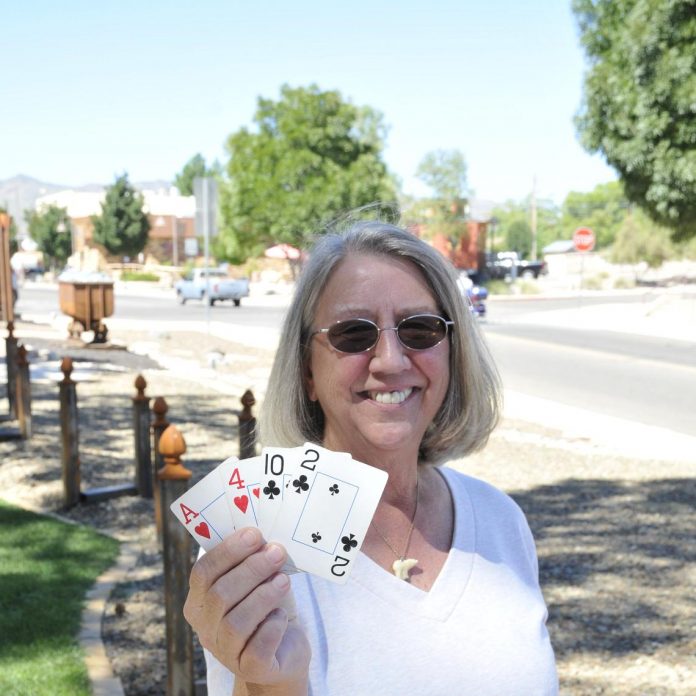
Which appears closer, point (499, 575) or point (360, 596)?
point (360, 596)

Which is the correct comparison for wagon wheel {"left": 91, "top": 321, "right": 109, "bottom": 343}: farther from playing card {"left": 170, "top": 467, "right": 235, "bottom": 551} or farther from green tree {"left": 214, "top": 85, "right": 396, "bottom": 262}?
green tree {"left": 214, "top": 85, "right": 396, "bottom": 262}

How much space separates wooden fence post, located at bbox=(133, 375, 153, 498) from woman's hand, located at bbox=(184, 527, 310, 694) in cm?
530

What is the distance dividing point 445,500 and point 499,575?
237mm

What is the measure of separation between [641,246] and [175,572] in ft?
192

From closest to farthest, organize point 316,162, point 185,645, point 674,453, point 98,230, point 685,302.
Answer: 1. point 185,645
2. point 674,453
3. point 685,302
4. point 316,162
5. point 98,230

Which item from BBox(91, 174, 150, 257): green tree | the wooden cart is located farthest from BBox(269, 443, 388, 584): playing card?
→ BBox(91, 174, 150, 257): green tree

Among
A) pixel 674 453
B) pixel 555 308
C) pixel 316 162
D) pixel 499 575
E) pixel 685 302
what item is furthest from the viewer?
pixel 316 162

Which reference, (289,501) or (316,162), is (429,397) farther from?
(316,162)

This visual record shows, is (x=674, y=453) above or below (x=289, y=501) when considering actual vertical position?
below

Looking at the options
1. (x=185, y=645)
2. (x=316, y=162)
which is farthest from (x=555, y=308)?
(x=185, y=645)

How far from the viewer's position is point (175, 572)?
3535mm

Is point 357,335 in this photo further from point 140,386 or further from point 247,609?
point 140,386

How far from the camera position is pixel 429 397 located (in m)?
2.03

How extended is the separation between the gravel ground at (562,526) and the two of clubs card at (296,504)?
2734mm
